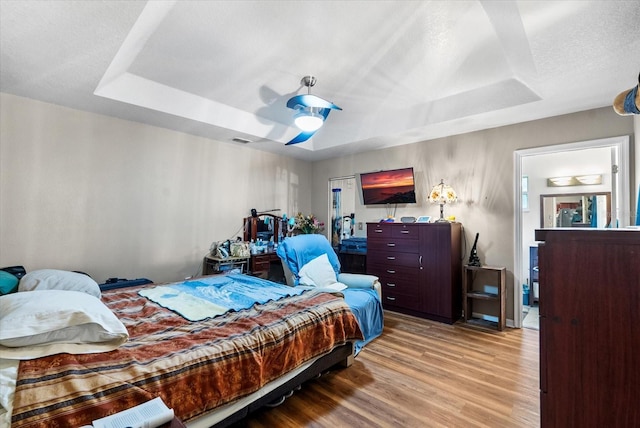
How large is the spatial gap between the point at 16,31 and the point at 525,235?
6.70 m

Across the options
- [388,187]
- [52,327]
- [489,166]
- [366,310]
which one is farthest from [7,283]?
[489,166]

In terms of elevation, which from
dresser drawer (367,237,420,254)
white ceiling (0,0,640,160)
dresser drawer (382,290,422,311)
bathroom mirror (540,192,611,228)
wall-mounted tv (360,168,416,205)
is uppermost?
white ceiling (0,0,640,160)

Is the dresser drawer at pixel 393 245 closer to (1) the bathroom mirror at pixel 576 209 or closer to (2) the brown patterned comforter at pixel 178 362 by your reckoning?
(2) the brown patterned comforter at pixel 178 362

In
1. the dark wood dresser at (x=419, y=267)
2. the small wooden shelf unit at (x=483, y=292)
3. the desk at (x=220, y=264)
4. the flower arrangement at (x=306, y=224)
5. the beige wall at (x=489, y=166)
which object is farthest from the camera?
the flower arrangement at (x=306, y=224)

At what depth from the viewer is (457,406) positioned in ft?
6.75

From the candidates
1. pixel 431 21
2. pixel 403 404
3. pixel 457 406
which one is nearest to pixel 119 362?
pixel 403 404

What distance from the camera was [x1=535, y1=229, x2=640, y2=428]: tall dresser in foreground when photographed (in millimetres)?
759

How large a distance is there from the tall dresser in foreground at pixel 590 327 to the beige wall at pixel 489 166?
3.24 metres

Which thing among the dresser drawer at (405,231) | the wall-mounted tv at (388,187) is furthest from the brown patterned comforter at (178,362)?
the wall-mounted tv at (388,187)

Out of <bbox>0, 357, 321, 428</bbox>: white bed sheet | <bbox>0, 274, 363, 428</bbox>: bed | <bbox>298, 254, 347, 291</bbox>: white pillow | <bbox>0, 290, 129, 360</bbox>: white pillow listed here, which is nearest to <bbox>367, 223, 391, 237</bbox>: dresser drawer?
<bbox>298, 254, 347, 291</bbox>: white pillow

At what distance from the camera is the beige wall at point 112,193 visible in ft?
9.49

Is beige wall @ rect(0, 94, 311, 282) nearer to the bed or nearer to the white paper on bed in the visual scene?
the bed

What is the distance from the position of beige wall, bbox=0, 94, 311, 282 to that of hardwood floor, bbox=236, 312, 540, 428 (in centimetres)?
271

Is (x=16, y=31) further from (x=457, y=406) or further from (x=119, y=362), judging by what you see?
(x=457, y=406)
